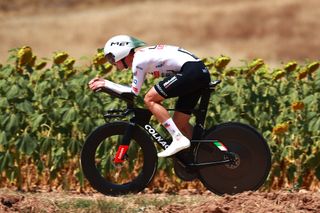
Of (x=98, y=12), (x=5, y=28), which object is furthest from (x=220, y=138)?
(x=98, y=12)

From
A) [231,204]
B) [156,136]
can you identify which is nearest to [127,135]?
[156,136]

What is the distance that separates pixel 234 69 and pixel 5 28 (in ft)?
93.6

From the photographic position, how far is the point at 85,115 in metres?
10.6

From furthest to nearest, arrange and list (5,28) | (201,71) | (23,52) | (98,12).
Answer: (98,12), (5,28), (23,52), (201,71)

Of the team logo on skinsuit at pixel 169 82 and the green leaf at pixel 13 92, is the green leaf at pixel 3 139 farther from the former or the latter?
the team logo on skinsuit at pixel 169 82

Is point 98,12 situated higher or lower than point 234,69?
higher

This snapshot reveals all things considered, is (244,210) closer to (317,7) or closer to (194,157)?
(194,157)

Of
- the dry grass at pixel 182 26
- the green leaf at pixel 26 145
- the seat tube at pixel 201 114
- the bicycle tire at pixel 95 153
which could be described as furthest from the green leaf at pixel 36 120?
the dry grass at pixel 182 26

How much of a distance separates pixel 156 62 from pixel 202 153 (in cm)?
88

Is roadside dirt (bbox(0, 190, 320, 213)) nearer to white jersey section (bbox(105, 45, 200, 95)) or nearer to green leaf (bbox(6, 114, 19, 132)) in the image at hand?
white jersey section (bbox(105, 45, 200, 95))

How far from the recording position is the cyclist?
8.45 meters

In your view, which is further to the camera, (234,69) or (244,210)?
(234,69)

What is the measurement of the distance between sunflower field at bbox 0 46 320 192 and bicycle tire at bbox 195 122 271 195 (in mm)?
1628

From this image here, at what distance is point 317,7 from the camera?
40.2m
